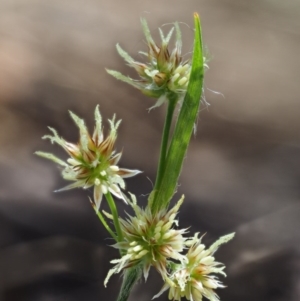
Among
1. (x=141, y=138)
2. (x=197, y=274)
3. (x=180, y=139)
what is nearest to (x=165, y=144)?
(x=180, y=139)

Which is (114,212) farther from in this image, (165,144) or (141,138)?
(141,138)

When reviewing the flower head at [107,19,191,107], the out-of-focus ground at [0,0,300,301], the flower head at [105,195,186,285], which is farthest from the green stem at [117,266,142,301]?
the out-of-focus ground at [0,0,300,301]

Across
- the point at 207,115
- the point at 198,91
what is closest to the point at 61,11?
the point at 207,115

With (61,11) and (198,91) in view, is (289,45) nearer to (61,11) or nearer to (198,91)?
(61,11)

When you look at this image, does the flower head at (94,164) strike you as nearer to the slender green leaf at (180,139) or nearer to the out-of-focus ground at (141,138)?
the slender green leaf at (180,139)

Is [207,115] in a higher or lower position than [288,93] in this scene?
lower
